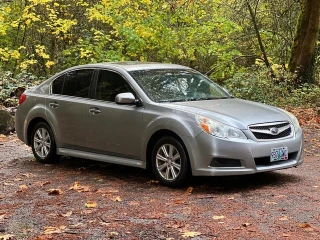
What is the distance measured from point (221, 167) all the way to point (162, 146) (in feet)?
2.93

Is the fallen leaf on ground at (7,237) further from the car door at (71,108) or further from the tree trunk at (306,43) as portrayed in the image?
the tree trunk at (306,43)

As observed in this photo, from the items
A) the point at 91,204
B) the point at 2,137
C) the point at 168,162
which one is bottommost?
the point at 2,137

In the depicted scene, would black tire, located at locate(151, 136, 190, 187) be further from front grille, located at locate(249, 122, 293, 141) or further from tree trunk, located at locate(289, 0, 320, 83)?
tree trunk, located at locate(289, 0, 320, 83)

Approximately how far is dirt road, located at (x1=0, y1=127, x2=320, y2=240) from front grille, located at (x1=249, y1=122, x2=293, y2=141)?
668mm

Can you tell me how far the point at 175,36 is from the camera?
77.1ft

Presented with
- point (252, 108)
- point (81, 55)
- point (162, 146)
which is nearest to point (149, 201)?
point (162, 146)

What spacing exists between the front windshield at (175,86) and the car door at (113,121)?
0.27 m

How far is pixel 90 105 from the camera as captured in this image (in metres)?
8.34

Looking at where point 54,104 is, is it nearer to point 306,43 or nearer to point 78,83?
point 78,83

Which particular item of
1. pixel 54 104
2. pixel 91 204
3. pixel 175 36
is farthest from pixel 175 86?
pixel 175 36

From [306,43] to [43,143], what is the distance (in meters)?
11.3

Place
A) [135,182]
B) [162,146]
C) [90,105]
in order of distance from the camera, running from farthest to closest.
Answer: [90,105] < [135,182] < [162,146]

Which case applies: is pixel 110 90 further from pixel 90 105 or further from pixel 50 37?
pixel 50 37

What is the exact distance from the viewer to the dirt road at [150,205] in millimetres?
5301
